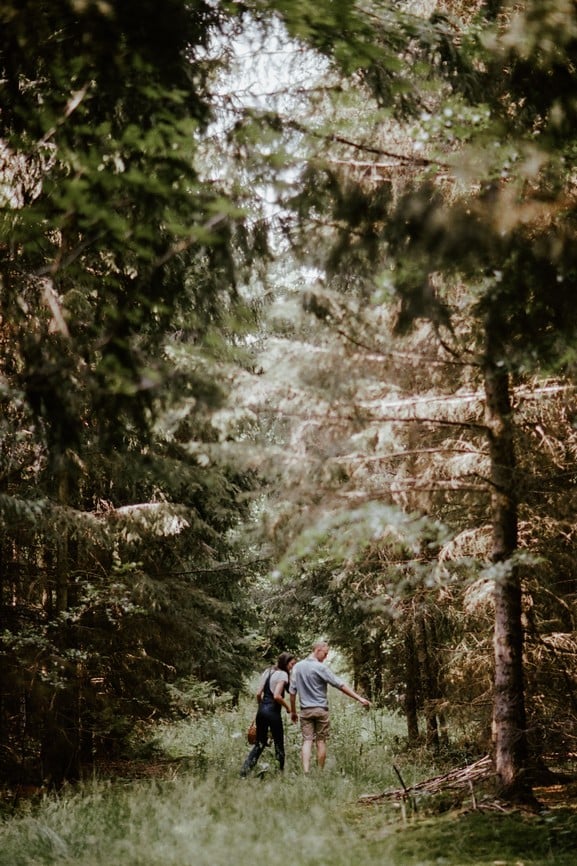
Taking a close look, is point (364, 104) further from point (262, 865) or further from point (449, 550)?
point (262, 865)

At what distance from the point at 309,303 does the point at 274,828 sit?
4.54m

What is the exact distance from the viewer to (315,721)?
10086mm

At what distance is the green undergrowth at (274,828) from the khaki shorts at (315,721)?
0.64 metres

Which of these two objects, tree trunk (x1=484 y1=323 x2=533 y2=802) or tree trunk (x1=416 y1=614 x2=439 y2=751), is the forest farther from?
tree trunk (x1=416 y1=614 x2=439 y2=751)

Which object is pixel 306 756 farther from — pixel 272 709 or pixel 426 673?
pixel 426 673

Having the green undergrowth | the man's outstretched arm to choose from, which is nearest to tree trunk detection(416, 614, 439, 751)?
the man's outstretched arm

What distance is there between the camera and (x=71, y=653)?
8.69m

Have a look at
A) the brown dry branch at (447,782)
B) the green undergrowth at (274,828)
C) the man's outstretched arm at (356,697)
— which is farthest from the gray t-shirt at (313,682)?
the brown dry branch at (447,782)

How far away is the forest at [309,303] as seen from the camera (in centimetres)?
424

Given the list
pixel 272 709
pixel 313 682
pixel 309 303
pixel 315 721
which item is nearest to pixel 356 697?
pixel 313 682

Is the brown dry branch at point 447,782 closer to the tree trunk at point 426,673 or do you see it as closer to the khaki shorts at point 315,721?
the khaki shorts at point 315,721

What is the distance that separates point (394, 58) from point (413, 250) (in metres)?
1.19

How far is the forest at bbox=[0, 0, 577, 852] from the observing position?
424 centimetres

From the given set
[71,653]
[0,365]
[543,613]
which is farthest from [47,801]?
[543,613]
